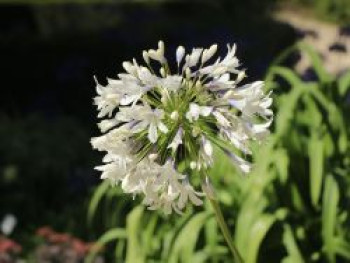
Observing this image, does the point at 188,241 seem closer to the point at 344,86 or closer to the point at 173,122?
the point at 344,86

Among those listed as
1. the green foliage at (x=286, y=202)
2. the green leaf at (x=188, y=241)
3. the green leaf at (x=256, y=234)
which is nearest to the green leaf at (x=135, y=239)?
the green foliage at (x=286, y=202)

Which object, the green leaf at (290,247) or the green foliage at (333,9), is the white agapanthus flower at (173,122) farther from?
the green foliage at (333,9)

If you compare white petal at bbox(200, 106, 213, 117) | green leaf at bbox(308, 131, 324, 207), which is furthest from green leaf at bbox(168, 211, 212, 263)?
white petal at bbox(200, 106, 213, 117)

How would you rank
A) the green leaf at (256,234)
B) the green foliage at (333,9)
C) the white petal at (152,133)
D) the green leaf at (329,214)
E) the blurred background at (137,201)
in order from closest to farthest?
the white petal at (152,133), the green leaf at (256,234), the green leaf at (329,214), the blurred background at (137,201), the green foliage at (333,9)

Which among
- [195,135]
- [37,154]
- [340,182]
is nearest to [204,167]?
[195,135]

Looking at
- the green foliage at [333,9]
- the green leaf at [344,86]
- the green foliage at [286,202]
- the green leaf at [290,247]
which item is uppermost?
the green foliage at [333,9]

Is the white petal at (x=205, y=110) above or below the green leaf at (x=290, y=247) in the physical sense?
below

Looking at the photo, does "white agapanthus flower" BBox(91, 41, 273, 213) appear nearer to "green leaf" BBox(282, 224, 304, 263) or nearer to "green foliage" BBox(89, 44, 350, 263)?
Result: "green foliage" BBox(89, 44, 350, 263)

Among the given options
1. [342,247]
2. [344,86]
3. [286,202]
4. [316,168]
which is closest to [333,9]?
[344,86]
